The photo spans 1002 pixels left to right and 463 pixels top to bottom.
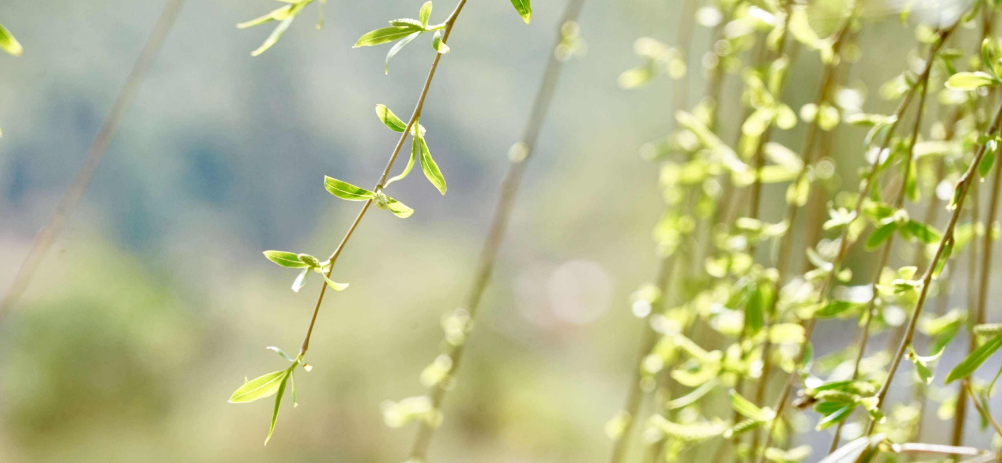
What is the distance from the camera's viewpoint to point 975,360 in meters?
0.25

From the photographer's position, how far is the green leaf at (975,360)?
0.25 meters

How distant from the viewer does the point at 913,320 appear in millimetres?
239

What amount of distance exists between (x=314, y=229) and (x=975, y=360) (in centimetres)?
84

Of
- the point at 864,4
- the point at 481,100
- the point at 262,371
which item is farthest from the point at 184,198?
the point at 864,4

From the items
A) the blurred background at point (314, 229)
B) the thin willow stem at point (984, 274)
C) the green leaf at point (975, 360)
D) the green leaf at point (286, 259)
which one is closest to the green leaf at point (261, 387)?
the green leaf at point (286, 259)

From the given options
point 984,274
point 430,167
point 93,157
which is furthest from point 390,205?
point 93,157

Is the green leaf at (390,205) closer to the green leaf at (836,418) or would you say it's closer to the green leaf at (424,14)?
the green leaf at (424,14)

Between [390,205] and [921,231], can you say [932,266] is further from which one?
[390,205]

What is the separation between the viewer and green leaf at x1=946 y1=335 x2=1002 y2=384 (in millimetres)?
246

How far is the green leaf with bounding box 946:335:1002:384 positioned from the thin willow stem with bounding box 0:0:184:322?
0.72 meters

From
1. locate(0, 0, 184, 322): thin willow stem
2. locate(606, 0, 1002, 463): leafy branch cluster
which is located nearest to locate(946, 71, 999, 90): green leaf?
locate(606, 0, 1002, 463): leafy branch cluster

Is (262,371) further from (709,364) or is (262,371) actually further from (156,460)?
(709,364)

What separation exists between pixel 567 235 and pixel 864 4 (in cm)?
72

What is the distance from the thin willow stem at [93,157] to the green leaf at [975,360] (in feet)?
2.37
